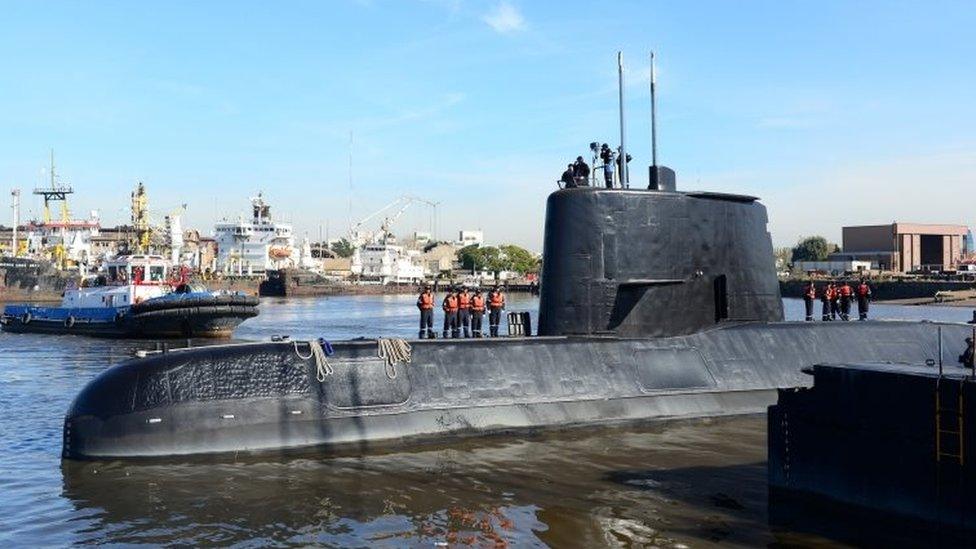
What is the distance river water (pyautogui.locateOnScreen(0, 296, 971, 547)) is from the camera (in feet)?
28.6

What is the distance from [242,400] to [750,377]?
814cm

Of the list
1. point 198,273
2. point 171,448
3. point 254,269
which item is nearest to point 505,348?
point 171,448

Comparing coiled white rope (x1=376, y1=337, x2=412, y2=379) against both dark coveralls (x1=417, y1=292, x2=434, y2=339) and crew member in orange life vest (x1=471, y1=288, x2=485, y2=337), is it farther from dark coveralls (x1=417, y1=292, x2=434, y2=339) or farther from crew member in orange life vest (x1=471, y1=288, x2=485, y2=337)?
crew member in orange life vest (x1=471, y1=288, x2=485, y2=337)

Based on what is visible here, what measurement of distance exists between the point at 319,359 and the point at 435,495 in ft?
9.84

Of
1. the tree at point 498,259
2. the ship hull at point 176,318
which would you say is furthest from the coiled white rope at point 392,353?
the tree at point 498,259

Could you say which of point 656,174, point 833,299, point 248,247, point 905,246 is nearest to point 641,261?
point 656,174

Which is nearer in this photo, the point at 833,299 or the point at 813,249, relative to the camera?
the point at 833,299

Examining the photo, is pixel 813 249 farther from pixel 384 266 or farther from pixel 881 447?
pixel 881 447

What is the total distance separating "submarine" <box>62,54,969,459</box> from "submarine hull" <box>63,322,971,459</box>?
0.02 metres

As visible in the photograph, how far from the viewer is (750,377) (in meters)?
14.9

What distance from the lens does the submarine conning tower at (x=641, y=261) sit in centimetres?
1400

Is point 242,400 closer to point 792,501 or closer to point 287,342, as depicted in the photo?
point 287,342

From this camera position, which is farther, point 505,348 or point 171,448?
point 505,348

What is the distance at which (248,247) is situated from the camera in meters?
100
